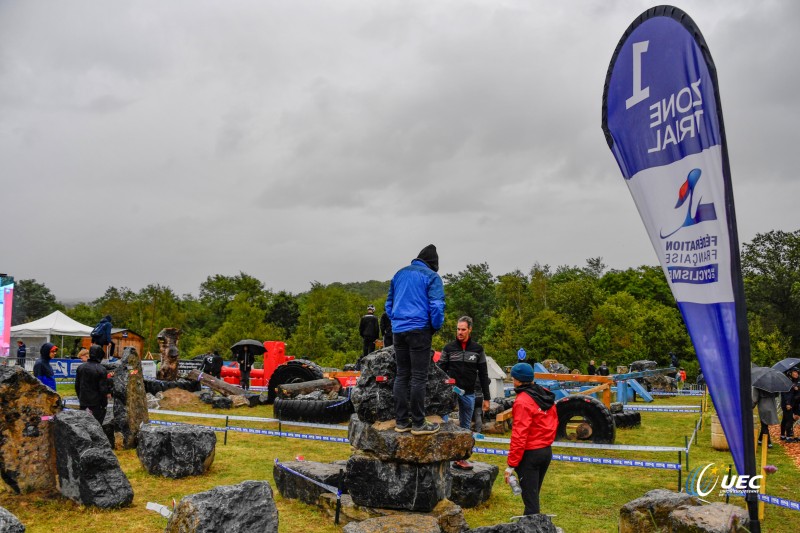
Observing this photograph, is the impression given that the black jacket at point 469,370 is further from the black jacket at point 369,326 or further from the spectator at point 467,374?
the black jacket at point 369,326

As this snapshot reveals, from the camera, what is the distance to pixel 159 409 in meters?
14.6

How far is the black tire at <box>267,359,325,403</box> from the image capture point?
16.3 m

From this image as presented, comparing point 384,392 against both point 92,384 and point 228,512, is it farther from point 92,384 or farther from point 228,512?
point 92,384

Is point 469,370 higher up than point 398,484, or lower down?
higher up

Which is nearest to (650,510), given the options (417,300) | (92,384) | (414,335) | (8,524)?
(414,335)

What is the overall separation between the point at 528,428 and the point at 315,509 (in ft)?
8.46

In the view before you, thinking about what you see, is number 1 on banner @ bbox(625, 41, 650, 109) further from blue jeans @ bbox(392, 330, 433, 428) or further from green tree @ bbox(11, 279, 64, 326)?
green tree @ bbox(11, 279, 64, 326)

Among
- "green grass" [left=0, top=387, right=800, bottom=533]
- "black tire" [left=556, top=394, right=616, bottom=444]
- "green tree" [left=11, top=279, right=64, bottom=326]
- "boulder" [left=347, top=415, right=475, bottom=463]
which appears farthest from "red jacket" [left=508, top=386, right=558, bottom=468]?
"green tree" [left=11, top=279, right=64, bottom=326]

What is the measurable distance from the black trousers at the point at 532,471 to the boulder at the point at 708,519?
110 cm

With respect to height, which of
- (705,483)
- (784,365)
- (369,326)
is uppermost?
(369,326)

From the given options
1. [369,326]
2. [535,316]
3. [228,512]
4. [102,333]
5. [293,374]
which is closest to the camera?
[228,512]

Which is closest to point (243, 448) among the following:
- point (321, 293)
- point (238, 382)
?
point (238, 382)

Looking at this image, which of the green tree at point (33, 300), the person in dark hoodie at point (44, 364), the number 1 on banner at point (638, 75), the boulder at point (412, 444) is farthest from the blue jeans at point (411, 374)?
the green tree at point (33, 300)

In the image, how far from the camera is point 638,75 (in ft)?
14.4
